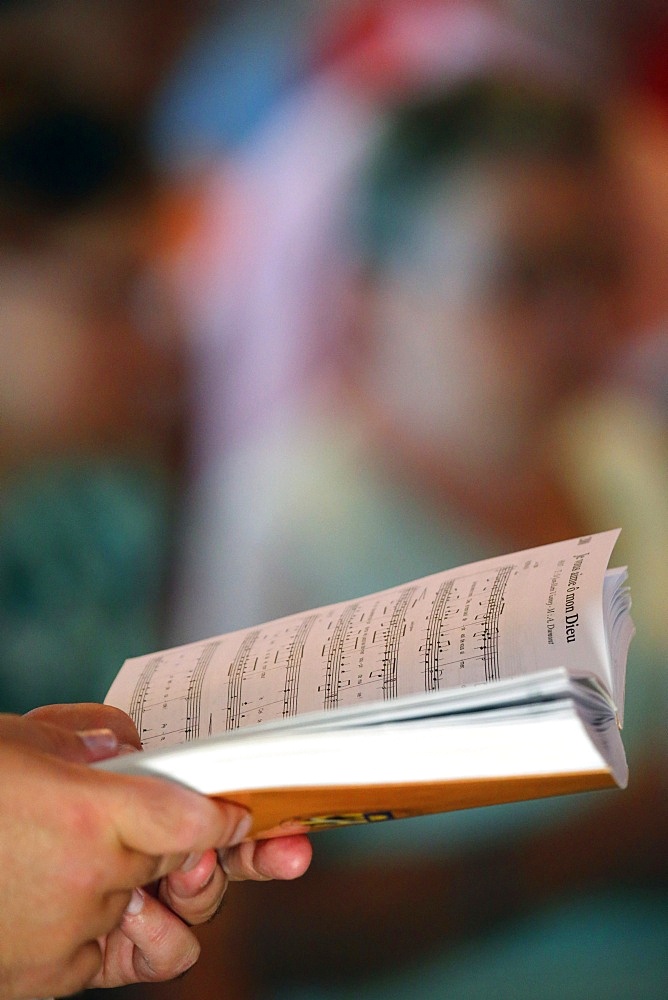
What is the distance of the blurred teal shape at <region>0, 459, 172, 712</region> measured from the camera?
1.83 meters

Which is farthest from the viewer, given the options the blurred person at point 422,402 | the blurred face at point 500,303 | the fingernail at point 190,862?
the blurred face at point 500,303

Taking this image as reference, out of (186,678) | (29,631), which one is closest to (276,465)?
(29,631)

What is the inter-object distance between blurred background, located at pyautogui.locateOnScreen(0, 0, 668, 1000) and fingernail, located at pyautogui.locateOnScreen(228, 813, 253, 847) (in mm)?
1060

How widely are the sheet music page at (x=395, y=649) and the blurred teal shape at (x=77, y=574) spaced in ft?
3.44

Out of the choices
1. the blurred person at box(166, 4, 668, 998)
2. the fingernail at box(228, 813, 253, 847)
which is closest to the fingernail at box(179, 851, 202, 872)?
the fingernail at box(228, 813, 253, 847)

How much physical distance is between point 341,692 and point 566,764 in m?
0.23

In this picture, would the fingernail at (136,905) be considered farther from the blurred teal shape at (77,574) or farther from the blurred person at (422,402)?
the blurred teal shape at (77,574)

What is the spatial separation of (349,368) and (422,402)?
0.17m

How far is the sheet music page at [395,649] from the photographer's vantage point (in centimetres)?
61

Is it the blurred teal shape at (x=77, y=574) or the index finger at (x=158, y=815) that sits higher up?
the index finger at (x=158, y=815)

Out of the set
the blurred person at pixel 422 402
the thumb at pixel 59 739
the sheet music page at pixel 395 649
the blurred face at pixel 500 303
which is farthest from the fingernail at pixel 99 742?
the blurred face at pixel 500 303

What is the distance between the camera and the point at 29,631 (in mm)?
1864

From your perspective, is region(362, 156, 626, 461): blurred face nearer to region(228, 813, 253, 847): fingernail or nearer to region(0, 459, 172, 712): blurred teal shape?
region(0, 459, 172, 712): blurred teal shape

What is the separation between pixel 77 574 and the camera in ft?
6.21
